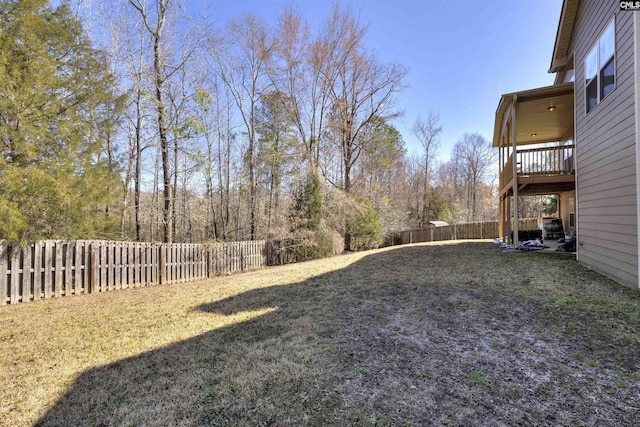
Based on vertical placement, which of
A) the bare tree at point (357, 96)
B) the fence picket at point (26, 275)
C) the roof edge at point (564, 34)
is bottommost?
the fence picket at point (26, 275)

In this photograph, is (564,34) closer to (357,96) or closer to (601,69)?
(601,69)

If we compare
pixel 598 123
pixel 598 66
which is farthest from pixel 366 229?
pixel 598 66

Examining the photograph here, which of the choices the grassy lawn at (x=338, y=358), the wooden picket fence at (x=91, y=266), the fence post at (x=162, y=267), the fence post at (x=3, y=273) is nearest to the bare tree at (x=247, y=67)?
the wooden picket fence at (x=91, y=266)

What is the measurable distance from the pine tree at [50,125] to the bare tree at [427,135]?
2657 cm

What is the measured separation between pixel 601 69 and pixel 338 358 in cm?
764

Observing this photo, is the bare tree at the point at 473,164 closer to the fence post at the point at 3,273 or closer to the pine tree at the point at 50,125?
the pine tree at the point at 50,125

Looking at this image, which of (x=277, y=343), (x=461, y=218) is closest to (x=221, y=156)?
(x=277, y=343)

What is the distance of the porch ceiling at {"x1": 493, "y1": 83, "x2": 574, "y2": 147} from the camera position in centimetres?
791

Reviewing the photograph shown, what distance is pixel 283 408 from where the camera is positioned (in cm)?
212

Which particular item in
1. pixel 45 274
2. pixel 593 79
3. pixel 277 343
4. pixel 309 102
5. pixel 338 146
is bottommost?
pixel 277 343

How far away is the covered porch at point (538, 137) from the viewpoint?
8.02 meters

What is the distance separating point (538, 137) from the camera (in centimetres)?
1187

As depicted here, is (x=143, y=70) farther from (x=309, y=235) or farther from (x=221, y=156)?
(x=309, y=235)

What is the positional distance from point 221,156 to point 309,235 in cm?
685
